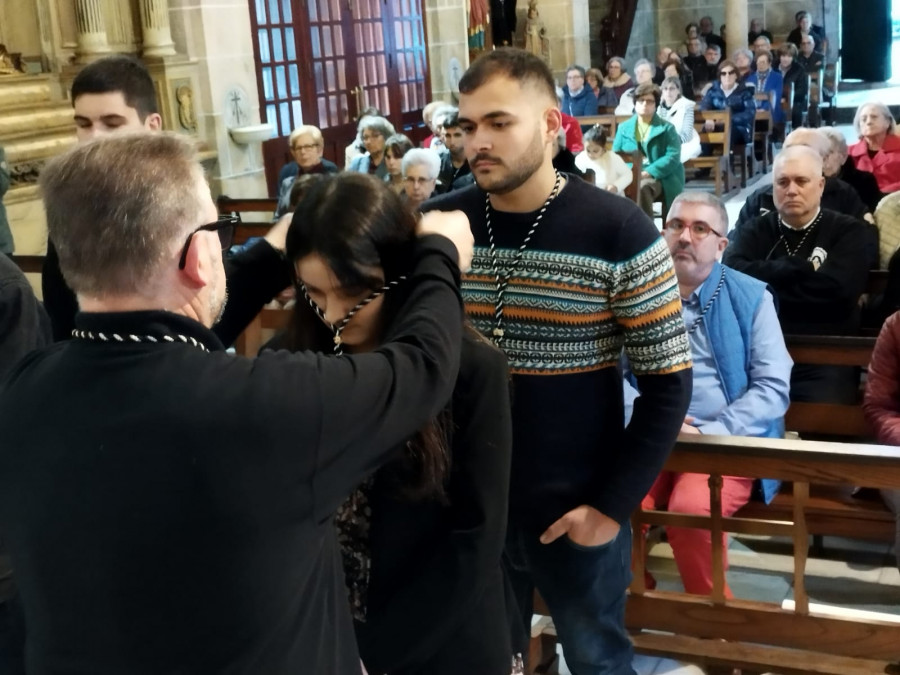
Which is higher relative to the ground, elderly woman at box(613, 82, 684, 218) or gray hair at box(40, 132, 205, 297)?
gray hair at box(40, 132, 205, 297)

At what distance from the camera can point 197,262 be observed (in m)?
1.20

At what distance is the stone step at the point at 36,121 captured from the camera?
22.8ft

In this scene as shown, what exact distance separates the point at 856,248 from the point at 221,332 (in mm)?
2818

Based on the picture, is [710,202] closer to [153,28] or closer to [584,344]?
[584,344]

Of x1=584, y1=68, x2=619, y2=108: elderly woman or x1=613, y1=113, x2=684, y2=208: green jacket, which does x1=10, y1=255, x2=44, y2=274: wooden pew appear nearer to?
x1=613, y1=113, x2=684, y2=208: green jacket

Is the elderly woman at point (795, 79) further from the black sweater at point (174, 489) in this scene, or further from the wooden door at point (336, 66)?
the black sweater at point (174, 489)

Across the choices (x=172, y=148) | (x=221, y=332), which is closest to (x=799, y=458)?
(x=221, y=332)

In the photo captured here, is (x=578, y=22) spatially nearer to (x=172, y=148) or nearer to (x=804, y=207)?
(x=804, y=207)

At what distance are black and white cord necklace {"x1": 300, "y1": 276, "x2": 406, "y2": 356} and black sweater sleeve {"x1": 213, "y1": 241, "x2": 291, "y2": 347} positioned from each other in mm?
163

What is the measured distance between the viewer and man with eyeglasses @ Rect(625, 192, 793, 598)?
2879 millimetres

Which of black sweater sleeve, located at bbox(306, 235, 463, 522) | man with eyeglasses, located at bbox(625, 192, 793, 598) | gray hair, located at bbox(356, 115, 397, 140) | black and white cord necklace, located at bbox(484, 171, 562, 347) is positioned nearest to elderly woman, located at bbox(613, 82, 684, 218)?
gray hair, located at bbox(356, 115, 397, 140)

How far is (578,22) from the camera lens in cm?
1427

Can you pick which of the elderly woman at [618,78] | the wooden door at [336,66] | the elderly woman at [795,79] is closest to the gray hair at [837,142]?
the wooden door at [336,66]

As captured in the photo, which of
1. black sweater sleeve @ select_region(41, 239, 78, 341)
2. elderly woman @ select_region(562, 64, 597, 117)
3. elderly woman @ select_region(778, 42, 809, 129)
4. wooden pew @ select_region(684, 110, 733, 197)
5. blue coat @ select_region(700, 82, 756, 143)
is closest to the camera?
black sweater sleeve @ select_region(41, 239, 78, 341)
